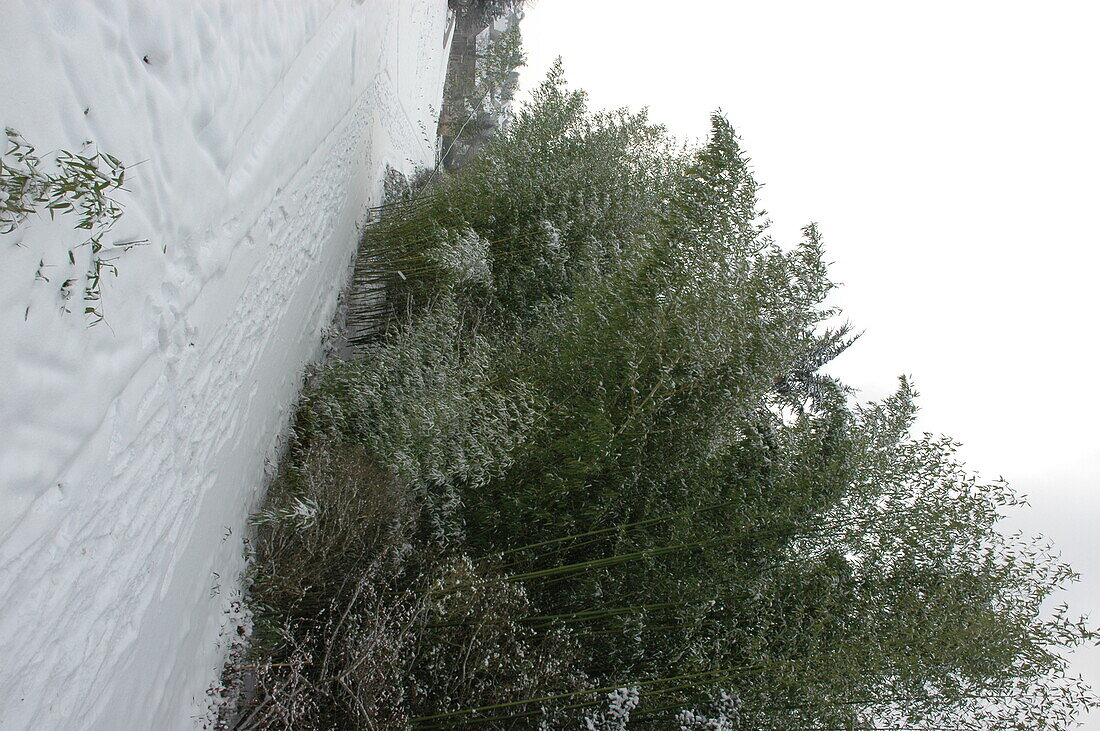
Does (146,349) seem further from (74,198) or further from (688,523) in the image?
(688,523)

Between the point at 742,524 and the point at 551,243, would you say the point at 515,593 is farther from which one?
the point at 551,243

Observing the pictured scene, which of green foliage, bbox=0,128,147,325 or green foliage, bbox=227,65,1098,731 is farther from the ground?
green foliage, bbox=227,65,1098,731

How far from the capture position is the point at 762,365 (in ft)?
13.5

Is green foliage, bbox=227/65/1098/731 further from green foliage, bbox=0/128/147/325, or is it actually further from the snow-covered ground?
green foliage, bbox=0/128/147/325

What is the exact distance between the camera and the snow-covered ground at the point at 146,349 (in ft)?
4.77

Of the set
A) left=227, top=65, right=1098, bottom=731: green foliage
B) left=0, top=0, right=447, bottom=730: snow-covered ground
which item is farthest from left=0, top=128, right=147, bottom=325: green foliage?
left=227, top=65, right=1098, bottom=731: green foliage

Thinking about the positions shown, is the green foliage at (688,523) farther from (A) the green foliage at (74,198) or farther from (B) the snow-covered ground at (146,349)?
(A) the green foliage at (74,198)

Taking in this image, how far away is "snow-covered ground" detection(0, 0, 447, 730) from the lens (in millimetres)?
1454

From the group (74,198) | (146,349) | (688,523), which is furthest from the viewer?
(688,523)

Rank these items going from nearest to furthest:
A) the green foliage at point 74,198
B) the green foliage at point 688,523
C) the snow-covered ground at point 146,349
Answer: the green foliage at point 74,198 → the snow-covered ground at point 146,349 → the green foliage at point 688,523

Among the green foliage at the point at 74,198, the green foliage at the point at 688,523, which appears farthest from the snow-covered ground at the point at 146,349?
the green foliage at the point at 688,523

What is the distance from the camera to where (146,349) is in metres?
2.00

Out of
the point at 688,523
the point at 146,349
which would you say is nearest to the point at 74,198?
the point at 146,349

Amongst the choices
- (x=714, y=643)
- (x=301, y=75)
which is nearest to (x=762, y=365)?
(x=714, y=643)
